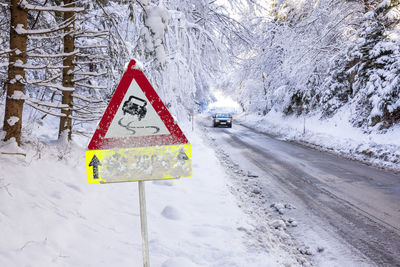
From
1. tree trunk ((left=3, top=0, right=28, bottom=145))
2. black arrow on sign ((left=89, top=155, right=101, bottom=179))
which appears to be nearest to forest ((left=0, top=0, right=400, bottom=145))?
tree trunk ((left=3, top=0, right=28, bottom=145))

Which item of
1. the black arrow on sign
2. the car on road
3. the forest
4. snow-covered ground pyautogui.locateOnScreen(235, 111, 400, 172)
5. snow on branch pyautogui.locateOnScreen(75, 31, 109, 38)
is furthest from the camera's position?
the car on road

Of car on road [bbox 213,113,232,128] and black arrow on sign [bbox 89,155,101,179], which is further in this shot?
car on road [bbox 213,113,232,128]

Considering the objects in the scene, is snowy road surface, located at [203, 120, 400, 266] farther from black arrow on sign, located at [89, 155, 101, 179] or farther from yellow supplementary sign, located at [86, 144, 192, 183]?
black arrow on sign, located at [89, 155, 101, 179]

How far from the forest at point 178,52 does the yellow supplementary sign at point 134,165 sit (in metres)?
2.38

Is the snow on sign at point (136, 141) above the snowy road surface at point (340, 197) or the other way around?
above

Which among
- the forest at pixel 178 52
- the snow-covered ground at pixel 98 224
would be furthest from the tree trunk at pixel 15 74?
the snow-covered ground at pixel 98 224

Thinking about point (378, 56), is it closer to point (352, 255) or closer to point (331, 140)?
point (331, 140)

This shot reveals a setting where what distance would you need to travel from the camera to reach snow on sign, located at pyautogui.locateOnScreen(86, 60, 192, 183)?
215cm

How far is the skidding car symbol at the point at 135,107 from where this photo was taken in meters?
2.22

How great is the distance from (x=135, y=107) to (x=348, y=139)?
12.9 meters

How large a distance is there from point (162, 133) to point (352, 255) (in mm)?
3185

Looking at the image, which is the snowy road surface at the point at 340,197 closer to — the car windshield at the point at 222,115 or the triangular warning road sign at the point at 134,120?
the triangular warning road sign at the point at 134,120

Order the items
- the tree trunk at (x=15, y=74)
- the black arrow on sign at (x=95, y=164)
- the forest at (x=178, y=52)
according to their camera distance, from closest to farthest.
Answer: the black arrow on sign at (x=95, y=164) → the tree trunk at (x=15, y=74) → the forest at (x=178, y=52)

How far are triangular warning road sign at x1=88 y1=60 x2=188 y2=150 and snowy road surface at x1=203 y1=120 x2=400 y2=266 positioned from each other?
124 inches
